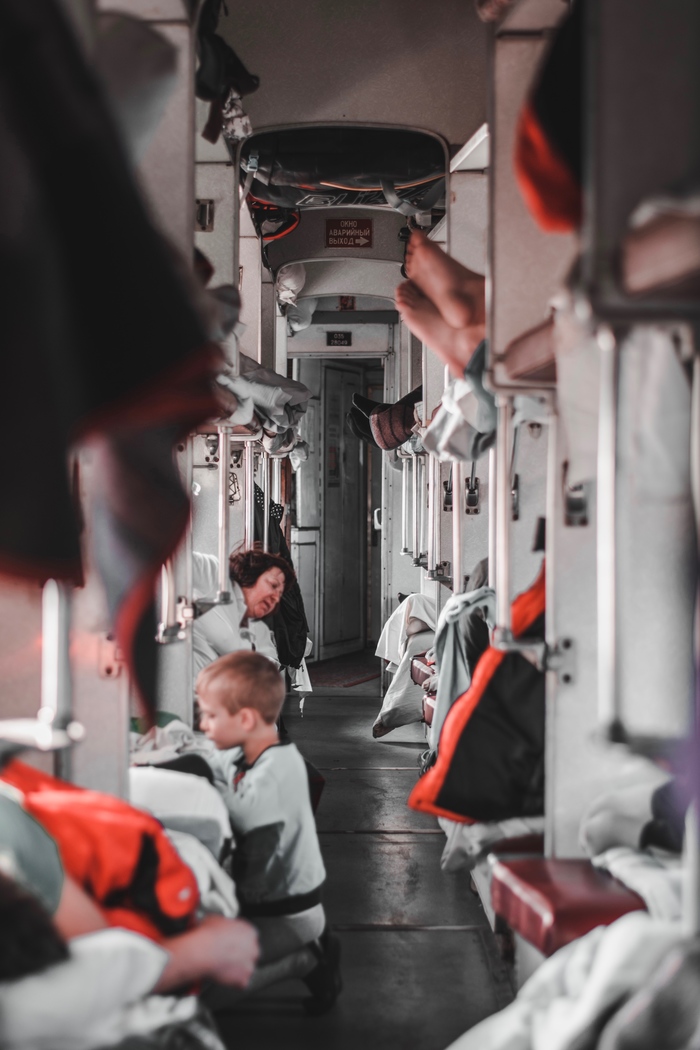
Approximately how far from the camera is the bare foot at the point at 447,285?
2.91m

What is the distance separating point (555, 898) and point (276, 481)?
237 inches

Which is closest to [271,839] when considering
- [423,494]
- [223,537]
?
[223,537]

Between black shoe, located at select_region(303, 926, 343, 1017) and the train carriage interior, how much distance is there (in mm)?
12

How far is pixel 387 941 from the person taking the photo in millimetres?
3469

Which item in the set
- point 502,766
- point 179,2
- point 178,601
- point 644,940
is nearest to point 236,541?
point 178,601

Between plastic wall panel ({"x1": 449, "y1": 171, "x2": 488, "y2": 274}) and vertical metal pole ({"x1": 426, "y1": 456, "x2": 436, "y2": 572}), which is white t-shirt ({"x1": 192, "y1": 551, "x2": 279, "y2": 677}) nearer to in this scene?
vertical metal pole ({"x1": 426, "y1": 456, "x2": 436, "y2": 572})

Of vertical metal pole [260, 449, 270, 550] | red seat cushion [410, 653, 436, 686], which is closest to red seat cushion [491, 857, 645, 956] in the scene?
red seat cushion [410, 653, 436, 686]

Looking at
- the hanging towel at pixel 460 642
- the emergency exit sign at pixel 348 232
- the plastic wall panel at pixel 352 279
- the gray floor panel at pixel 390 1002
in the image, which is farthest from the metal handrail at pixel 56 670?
the plastic wall panel at pixel 352 279

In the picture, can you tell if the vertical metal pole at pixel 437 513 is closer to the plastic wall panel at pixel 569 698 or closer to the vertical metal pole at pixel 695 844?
the plastic wall panel at pixel 569 698

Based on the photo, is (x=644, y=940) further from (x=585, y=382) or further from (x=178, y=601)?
(x=178, y=601)

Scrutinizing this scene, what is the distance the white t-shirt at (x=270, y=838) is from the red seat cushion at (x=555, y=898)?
642mm

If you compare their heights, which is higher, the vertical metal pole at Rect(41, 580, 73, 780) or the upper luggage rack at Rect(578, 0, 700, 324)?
the upper luggage rack at Rect(578, 0, 700, 324)

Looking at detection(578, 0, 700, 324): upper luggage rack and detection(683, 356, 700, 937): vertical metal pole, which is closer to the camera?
detection(578, 0, 700, 324): upper luggage rack

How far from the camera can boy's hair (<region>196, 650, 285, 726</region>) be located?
9.74ft
